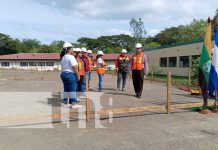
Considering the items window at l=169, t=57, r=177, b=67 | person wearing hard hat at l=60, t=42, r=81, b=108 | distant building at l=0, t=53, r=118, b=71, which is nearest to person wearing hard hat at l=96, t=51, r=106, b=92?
person wearing hard hat at l=60, t=42, r=81, b=108

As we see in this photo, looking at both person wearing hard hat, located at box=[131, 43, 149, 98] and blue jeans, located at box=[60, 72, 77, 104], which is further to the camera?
person wearing hard hat, located at box=[131, 43, 149, 98]

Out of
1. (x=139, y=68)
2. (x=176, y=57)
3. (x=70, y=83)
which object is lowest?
(x=70, y=83)

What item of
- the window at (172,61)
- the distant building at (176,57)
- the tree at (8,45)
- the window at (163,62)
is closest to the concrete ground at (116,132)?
the distant building at (176,57)

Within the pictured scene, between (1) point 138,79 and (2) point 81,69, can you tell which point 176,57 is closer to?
(1) point 138,79

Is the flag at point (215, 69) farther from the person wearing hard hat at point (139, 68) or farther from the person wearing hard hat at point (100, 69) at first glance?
the person wearing hard hat at point (100, 69)

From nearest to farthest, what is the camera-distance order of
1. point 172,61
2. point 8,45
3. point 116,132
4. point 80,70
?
1. point 116,132
2. point 80,70
3. point 172,61
4. point 8,45

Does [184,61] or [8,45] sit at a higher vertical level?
[8,45]

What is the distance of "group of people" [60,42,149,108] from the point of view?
957cm

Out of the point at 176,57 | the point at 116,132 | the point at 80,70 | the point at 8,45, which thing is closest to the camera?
the point at 116,132

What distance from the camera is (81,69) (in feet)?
38.9

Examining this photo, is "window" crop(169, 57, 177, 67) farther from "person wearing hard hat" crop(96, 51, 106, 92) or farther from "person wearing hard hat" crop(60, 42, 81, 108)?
"person wearing hard hat" crop(60, 42, 81, 108)

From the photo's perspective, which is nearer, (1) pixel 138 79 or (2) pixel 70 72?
(2) pixel 70 72

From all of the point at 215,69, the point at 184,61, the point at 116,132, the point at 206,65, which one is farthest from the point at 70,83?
the point at 184,61

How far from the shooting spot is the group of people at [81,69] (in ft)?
31.4
